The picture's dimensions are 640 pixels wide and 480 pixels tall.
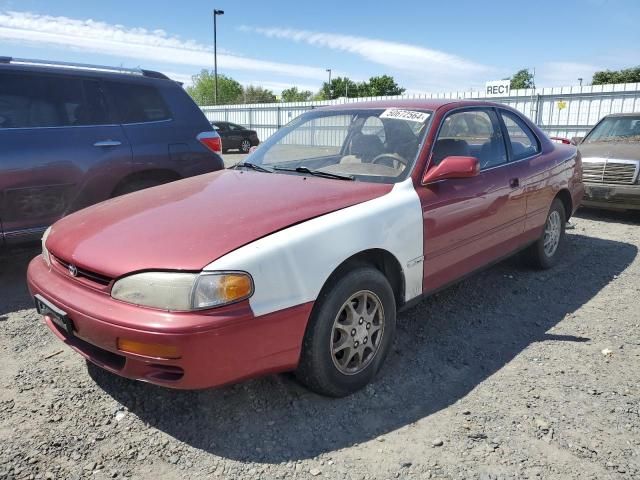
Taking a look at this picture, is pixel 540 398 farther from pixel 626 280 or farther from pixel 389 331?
pixel 626 280

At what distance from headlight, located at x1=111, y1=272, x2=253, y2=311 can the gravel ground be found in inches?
28.6

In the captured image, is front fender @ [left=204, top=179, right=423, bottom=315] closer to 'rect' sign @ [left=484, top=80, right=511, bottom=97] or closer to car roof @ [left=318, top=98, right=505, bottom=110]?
car roof @ [left=318, top=98, right=505, bottom=110]

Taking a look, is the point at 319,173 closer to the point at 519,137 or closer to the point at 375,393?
the point at 375,393

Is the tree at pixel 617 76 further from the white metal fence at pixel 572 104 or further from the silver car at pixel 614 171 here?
the silver car at pixel 614 171

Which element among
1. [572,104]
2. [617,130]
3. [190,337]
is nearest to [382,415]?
[190,337]

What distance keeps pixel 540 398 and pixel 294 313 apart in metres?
1.50

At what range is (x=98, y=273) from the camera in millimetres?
2387

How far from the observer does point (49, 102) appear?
14.9 ft

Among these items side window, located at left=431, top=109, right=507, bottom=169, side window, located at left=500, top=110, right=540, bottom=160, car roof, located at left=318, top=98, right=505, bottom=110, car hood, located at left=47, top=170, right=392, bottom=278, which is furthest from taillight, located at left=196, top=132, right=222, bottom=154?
side window, located at left=500, top=110, right=540, bottom=160

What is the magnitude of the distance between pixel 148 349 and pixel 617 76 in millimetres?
63099

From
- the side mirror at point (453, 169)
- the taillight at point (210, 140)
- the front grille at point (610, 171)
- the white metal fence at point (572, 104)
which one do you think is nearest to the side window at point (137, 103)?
the taillight at point (210, 140)

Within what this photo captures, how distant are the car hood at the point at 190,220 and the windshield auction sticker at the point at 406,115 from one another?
0.75 m

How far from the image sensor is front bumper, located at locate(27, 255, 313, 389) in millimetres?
2117

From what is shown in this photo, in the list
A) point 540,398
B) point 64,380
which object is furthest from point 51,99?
point 540,398
